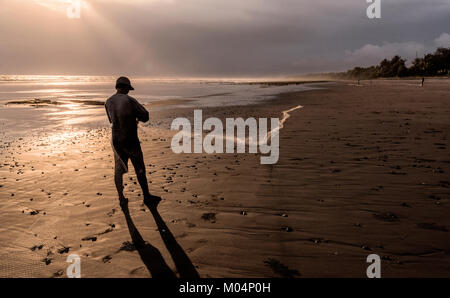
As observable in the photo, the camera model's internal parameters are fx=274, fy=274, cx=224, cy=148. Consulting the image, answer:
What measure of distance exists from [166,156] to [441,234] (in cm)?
891

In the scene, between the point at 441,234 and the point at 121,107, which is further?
the point at 121,107

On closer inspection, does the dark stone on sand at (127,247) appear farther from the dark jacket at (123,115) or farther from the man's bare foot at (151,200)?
the dark jacket at (123,115)

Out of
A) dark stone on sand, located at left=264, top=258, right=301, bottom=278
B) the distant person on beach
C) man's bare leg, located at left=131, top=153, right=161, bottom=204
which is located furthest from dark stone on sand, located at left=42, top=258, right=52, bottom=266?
dark stone on sand, located at left=264, top=258, right=301, bottom=278

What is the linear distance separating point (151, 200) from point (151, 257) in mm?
2382

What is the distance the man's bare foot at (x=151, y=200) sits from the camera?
22.5 ft

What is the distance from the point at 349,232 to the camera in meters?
5.27

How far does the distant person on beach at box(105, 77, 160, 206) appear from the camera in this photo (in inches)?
253

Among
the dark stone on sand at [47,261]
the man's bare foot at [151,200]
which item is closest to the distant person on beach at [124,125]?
the man's bare foot at [151,200]

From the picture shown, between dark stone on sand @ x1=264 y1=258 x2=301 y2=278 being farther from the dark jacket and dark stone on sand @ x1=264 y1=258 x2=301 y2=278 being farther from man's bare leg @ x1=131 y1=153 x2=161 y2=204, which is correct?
the dark jacket

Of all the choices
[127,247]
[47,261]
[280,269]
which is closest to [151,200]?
[127,247]

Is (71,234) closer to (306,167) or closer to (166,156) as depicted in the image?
(166,156)
